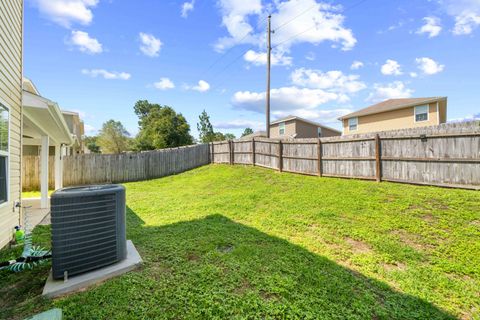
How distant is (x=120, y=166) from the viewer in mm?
13008

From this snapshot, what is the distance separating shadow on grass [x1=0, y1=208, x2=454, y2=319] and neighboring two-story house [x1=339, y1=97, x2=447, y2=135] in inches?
607

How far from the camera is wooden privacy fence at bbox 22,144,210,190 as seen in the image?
10.7m

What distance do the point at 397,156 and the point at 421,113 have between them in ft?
35.2

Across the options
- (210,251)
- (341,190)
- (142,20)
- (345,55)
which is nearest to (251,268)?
(210,251)

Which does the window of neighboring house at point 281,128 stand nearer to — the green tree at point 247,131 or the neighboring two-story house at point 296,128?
the neighboring two-story house at point 296,128

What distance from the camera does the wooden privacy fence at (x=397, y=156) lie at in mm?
5457

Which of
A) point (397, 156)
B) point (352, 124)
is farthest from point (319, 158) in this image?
point (352, 124)

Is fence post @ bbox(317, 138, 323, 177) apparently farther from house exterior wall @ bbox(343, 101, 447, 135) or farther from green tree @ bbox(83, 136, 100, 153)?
green tree @ bbox(83, 136, 100, 153)

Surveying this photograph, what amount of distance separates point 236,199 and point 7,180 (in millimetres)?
4663

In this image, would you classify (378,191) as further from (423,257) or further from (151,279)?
(151,279)

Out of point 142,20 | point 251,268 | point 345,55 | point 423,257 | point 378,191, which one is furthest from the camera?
point 345,55

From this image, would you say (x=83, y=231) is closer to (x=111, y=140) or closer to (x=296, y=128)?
(x=296, y=128)

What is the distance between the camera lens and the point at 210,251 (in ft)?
10.9

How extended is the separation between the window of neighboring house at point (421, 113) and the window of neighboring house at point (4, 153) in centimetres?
1846
